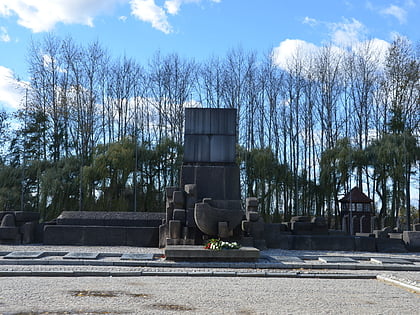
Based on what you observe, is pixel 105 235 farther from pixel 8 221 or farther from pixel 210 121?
pixel 210 121

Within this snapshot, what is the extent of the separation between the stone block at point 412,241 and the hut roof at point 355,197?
13721 millimetres

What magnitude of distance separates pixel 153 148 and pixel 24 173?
24.5ft

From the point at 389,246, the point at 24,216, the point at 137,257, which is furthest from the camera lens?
the point at 24,216

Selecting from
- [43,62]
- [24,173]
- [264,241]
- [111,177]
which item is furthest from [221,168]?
[43,62]

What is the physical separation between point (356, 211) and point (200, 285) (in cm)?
2398

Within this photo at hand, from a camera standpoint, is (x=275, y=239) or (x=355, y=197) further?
(x=355, y=197)

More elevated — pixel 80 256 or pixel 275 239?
pixel 275 239

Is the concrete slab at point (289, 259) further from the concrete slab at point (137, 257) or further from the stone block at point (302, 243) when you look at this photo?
the stone block at point (302, 243)

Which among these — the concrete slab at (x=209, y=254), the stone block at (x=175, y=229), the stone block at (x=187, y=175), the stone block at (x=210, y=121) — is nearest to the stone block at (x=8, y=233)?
the stone block at (x=175, y=229)

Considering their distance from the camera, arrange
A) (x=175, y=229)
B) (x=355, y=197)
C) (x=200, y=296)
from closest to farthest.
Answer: (x=200, y=296) → (x=175, y=229) → (x=355, y=197)

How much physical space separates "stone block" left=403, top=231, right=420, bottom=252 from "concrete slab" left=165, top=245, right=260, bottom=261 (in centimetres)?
699

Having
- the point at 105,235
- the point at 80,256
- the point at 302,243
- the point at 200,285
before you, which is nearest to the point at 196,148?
the point at 105,235

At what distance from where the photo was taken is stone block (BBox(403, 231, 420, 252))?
16.5m

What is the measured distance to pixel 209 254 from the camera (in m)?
12.1
